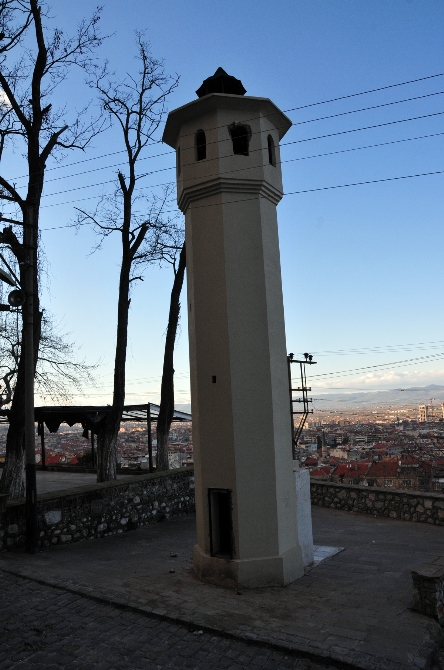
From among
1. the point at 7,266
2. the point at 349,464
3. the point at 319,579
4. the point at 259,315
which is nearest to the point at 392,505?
the point at 349,464

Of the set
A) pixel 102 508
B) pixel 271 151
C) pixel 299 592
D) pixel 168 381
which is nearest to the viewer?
pixel 299 592

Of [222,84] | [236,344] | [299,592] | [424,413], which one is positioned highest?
[222,84]

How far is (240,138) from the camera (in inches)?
315

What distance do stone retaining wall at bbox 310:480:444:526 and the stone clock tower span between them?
4.66 metres

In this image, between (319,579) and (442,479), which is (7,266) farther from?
(442,479)

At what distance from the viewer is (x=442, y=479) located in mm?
11977

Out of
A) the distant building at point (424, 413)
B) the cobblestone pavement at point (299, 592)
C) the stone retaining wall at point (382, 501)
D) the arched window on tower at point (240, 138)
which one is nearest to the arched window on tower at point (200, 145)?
the arched window on tower at point (240, 138)

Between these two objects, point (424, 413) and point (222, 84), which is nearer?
point (222, 84)

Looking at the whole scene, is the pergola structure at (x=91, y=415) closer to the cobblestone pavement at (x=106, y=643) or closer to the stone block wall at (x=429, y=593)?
the cobblestone pavement at (x=106, y=643)

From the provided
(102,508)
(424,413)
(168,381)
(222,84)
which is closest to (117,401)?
(168,381)

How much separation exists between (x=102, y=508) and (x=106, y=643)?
548 cm

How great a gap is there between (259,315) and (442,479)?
731cm

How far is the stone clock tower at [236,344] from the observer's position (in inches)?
284

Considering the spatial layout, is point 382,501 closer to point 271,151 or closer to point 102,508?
point 102,508
